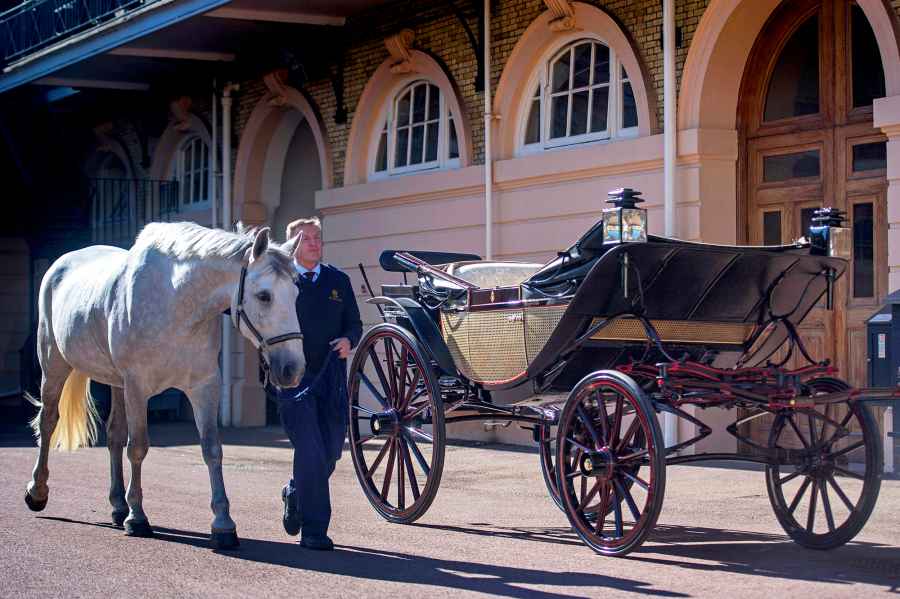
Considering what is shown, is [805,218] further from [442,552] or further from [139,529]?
[139,529]

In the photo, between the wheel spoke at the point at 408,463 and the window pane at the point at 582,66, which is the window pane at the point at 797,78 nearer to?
the window pane at the point at 582,66

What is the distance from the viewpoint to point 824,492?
683cm

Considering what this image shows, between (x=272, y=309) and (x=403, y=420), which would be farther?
(x=403, y=420)

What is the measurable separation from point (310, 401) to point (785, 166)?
5.93 metres

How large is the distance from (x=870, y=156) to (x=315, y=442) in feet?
19.2

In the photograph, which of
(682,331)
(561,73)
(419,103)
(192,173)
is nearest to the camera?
(682,331)

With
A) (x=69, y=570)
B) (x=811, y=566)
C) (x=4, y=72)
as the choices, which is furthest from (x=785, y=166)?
(x=4, y=72)

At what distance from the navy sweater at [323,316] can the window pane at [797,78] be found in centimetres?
549

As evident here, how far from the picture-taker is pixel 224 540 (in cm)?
696

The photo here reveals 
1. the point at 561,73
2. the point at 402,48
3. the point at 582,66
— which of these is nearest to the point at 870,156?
the point at 582,66

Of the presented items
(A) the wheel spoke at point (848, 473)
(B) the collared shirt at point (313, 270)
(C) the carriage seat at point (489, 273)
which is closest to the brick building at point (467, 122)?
(C) the carriage seat at point (489, 273)

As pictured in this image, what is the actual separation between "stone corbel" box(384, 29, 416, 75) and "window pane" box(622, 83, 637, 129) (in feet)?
10.8

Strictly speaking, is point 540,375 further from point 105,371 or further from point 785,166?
point 785,166

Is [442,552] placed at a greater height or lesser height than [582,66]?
lesser
